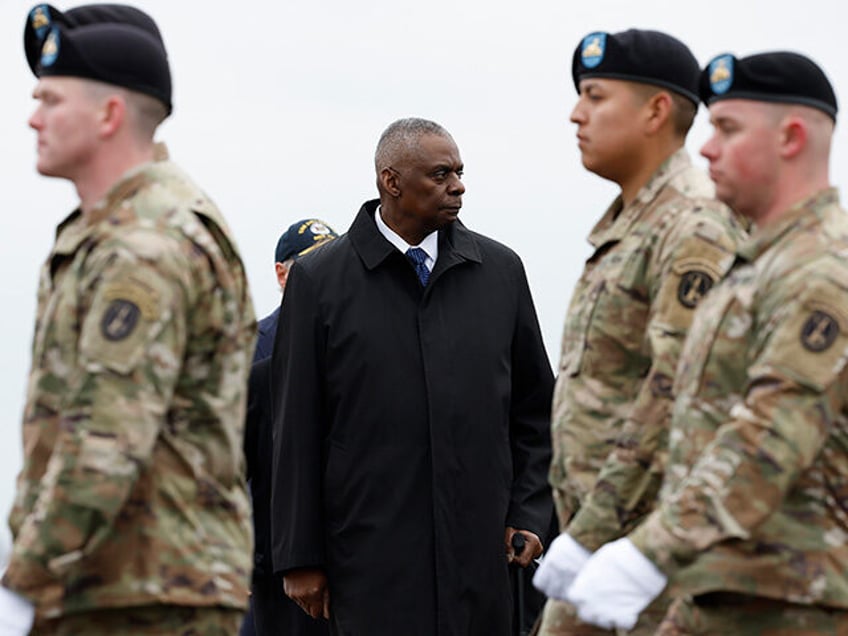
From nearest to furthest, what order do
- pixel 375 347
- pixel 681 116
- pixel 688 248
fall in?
pixel 688 248 < pixel 681 116 < pixel 375 347

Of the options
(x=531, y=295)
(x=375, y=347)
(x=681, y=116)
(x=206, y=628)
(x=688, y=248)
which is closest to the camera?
(x=206, y=628)

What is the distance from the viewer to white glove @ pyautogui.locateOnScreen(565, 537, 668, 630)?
4.15 metres

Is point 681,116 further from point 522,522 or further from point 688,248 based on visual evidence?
point 522,522

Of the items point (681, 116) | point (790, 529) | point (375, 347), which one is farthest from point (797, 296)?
point (375, 347)

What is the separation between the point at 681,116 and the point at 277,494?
7.32ft

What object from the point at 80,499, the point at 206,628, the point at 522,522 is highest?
the point at 80,499

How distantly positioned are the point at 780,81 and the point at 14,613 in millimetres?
2041

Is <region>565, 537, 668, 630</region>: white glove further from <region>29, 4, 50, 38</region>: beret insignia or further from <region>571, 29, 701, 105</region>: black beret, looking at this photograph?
<region>29, 4, 50, 38</region>: beret insignia

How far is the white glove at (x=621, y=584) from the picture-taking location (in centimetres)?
415

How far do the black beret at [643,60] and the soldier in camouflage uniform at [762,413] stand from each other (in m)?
0.65

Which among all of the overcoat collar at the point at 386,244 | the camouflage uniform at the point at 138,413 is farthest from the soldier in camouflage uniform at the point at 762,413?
the overcoat collar at the point at 386,244

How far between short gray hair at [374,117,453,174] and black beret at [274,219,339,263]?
46.1 inches

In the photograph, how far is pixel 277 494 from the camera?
674 centimetres

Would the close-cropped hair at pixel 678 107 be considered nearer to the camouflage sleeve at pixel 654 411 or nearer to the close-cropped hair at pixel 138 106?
the camouflage sleeve at pixel 654 411
